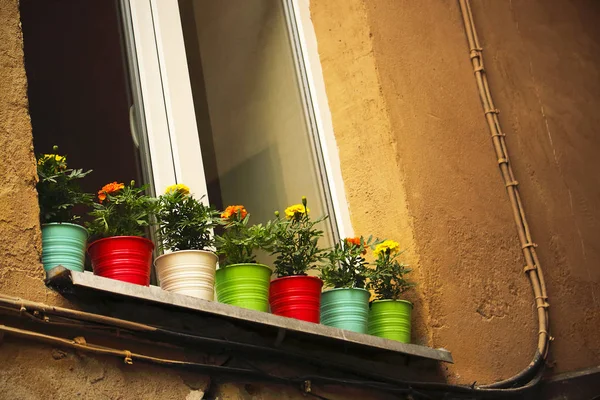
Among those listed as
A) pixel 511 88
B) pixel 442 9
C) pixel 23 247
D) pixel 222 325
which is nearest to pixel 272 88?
pixel 442 9

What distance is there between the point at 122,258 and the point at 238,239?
1.38ft

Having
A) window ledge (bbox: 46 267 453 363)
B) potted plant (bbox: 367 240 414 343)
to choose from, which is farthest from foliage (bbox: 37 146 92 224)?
potted plant (bbox: 367 240 414 343)

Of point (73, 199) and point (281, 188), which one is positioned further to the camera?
point (281, 188)

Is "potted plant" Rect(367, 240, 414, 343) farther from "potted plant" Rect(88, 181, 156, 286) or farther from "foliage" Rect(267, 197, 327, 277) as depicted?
"potted plant" Rect(88, 181, 156, 286)

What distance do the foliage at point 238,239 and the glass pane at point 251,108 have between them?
1.41 feet

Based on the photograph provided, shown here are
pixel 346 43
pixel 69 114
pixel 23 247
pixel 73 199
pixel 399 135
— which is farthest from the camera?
pixel 346 43

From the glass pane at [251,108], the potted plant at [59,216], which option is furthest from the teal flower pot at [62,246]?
the glass pane at [251,108]

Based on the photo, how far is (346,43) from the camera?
3633mm

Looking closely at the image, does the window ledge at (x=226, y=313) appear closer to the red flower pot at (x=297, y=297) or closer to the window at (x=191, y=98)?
the red flower pot at (x=297, y=297)

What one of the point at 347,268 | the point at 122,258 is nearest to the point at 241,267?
the point at 122,258

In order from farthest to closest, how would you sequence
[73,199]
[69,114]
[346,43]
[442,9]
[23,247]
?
1. [442,9]
2. [346,43]
3. [69,114]
4. [73,199]
5. [23,247]

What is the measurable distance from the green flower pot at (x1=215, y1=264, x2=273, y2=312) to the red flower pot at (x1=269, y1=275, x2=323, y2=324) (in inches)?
4.2

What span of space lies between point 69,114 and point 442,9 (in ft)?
Answer: 5.57

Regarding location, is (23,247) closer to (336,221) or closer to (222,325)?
(222,325)
